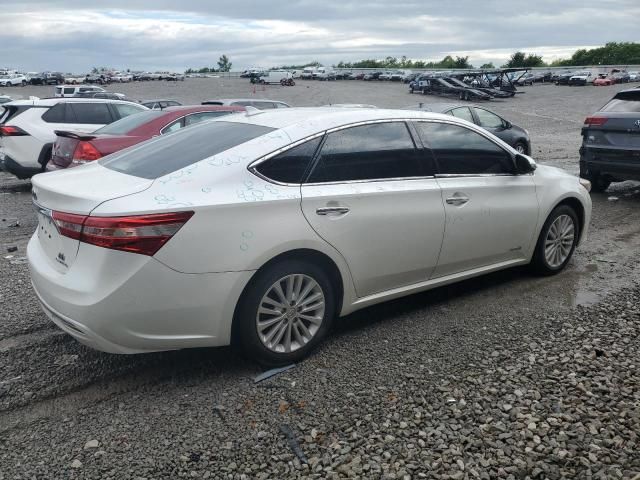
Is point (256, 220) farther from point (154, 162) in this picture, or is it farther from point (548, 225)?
point (548, 225)

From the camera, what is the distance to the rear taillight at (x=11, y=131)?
1091 centimetres

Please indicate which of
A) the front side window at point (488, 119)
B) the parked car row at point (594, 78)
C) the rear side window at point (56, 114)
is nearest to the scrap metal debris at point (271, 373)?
the rear side window at point (56, 114)

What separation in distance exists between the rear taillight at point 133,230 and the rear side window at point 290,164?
2.21ft

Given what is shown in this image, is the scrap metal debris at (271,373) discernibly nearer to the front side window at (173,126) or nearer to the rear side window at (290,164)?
the rear side window at (290,164)

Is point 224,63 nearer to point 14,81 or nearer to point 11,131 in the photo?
point 14,81

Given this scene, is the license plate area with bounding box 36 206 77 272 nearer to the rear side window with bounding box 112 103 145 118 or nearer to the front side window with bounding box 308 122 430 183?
the front side window with bounding box 308 122 430 183

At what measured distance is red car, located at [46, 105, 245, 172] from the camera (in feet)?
26.1

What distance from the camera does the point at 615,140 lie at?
30.0ft

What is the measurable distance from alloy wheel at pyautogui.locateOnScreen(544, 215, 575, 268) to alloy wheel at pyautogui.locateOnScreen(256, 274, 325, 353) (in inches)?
106

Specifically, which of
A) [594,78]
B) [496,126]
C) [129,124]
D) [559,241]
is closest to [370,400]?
[559,241]

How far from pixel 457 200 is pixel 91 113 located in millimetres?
9418

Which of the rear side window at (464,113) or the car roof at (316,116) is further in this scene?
the rear side window at (464,113)

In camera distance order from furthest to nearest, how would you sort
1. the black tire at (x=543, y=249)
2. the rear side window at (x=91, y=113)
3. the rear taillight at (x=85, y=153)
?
the rear side window at (x=91, y=113), the rear taillight at (x=85, y=153), the black tire at (x=543, y=249)

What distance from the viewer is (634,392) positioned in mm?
3602
